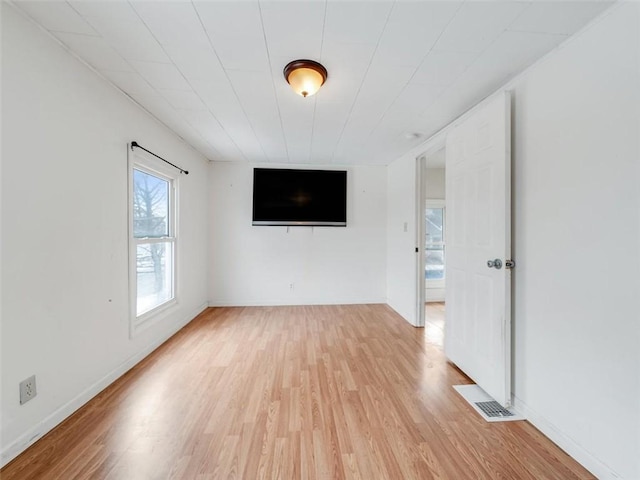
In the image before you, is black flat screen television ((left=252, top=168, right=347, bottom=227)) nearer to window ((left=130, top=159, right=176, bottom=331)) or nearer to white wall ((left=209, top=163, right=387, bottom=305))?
white wall ((left=209, top=163, right=387, bottom=305))

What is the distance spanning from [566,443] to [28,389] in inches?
117

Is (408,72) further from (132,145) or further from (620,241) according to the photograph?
(132,145)

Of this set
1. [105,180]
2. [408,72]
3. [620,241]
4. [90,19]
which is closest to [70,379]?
[105,180]

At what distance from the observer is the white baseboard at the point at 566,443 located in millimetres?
1263

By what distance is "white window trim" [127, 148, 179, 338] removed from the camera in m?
2.30

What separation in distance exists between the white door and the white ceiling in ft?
1.17

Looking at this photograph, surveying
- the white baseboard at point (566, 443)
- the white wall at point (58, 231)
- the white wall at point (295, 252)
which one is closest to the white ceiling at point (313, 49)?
the white wall at point (58, 231)

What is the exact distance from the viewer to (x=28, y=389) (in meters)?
1.42

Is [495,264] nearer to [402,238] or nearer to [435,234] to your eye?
[402,238]

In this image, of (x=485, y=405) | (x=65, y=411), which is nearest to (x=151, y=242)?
(x=65, y=411)

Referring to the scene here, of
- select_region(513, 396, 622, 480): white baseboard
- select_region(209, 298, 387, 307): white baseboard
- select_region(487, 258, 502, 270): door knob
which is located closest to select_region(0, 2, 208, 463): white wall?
select_region(209, 298, 387, 307): white baseboard

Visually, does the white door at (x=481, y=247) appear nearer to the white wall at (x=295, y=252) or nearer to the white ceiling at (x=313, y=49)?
the white ceiling at (x=313, y=49)

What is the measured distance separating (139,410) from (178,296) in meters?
1.65

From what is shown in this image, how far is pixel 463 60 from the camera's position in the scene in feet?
5.45
